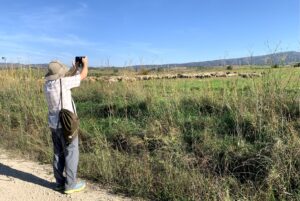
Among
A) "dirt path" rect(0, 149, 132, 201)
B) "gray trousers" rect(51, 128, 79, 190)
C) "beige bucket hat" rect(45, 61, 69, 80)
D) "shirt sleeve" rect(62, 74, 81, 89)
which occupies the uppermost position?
"beige bucket hat" rect(45, 61, 69, 80)

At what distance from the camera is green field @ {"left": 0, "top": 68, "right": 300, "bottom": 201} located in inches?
219

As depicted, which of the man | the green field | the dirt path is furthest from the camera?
the man

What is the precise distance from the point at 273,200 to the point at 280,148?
98 cm

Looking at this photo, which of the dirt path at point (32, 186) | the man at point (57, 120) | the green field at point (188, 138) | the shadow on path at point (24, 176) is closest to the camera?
the green field at point (188, 138)

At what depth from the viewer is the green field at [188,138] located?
219 inches

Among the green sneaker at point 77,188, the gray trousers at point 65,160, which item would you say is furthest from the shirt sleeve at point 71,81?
the green sneaker at point 77,188

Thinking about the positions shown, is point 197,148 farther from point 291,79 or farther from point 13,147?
point 13,147

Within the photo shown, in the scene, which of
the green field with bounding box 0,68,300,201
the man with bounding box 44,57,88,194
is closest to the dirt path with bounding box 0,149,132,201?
the man with bounding box 44,57,88,194

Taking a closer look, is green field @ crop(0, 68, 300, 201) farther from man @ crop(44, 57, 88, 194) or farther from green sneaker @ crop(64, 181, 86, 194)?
man @ crop(44, 57, 88, 194)

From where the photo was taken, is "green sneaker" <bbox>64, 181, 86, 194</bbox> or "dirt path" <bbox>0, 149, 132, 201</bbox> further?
"green sneaker" <bbox>64, 181, 86, 194</bbox>

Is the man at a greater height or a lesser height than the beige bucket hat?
lesser

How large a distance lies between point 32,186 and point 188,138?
297 cm

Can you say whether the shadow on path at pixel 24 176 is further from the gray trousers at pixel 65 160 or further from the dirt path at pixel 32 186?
the gray trousers at pixel 65 160

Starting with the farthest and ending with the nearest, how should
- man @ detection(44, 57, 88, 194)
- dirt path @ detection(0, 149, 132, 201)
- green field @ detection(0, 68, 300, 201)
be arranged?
man @ detection(44, 57, 88, 194), dirt path @ detection(0, 149, 132, 201), green field @ detection(0, 68, 300, 201)
